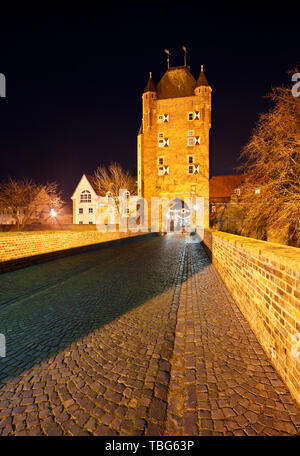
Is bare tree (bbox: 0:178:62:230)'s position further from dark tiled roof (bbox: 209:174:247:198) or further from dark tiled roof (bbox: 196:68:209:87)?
dark tiled roof (bbox: 209:174:247:198)

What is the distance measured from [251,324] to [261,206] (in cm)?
814

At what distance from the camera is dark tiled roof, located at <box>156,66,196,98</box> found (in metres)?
31.5

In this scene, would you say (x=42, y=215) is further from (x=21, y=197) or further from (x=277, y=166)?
(x=277, y=166)

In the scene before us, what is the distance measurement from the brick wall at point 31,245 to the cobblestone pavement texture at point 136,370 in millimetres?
3192

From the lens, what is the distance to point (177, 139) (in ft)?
102

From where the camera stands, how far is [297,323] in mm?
2088

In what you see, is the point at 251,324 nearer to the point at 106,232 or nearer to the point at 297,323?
the point at 297,323

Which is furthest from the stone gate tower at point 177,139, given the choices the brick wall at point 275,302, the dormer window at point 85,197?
the brick wall at point 275,302

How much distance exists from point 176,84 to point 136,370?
39147 mm

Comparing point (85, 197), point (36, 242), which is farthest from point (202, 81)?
point (36, 242)

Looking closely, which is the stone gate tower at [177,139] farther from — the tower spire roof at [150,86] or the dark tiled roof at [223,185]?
the dark tiled roof at [223,185]

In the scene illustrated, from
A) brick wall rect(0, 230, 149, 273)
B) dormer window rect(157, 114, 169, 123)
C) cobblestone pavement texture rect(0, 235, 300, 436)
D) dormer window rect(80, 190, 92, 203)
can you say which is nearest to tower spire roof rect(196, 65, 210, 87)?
dormer window rect(157, 114, 169, 123)
